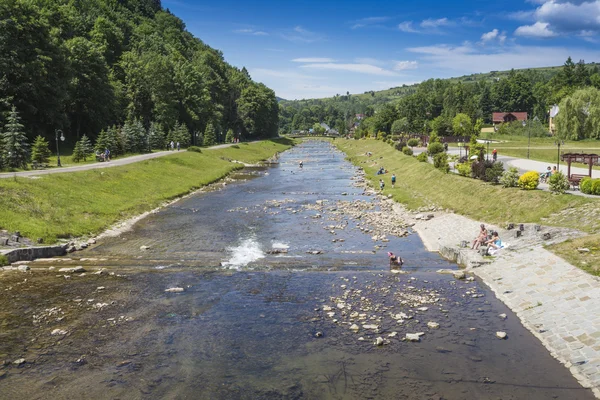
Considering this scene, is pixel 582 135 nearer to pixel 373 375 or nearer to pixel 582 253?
pixel 582 253

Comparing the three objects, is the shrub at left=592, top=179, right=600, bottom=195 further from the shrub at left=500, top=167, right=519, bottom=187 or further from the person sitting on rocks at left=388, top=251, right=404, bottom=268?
the person sitting on rocks at left=388, top=251, right=404, bottom=268

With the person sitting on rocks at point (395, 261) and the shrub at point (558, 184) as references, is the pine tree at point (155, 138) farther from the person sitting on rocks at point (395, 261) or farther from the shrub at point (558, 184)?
the shrub at point (558, 184)

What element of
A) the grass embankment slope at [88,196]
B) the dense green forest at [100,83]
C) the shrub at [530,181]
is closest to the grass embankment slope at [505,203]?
the shrub at [530,181]

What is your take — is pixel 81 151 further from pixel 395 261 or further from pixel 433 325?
pixel 433 325

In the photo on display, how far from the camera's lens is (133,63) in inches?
4094

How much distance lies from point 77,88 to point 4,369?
77267 mm

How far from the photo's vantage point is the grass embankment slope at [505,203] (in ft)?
80.3

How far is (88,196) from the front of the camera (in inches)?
1695

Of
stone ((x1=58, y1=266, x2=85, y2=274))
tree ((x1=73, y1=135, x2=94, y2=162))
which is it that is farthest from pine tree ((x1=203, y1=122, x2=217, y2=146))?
stone ((x1=58, y1=266, x2=85, y2=274))

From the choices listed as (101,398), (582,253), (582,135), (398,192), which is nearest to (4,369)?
(101,398)

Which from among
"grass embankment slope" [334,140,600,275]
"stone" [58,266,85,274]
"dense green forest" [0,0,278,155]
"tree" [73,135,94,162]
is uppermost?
"dense green forest" [0,0,278,155]

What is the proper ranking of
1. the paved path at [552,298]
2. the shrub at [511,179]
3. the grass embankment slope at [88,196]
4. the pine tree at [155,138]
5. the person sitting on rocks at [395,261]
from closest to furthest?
1. the paved path at [552,298]
2. the person sitting on rocks at [395,261]
3. the grass embankment slope at [88,196]
4. the shrub at [511,179]
5. the pine tree at [155,138]

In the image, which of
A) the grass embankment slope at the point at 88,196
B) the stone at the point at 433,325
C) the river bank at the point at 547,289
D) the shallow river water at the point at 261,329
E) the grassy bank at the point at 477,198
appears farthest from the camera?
the grass embankment slope at the point at 88,196

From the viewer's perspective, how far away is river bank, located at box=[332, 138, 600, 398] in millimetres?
16312
